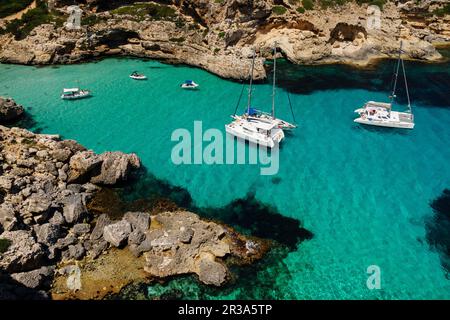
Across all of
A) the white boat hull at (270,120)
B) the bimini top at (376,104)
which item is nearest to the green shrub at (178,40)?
the white boat hull at (270,120)

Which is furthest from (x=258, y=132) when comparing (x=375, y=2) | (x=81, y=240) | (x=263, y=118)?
(x=375, y=2)

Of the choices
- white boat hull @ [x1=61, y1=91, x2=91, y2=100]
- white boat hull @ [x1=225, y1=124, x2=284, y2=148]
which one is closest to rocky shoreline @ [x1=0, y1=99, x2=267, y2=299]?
white boat hull @ [x1=225, y1=124, x2=284, y2=148]

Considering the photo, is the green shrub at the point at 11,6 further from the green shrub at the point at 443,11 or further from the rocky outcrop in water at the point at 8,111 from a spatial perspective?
the green shrub at the point at 443,11

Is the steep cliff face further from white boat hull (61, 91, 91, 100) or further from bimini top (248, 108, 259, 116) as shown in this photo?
bimini top (248, 108, 259, 116)
